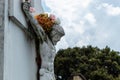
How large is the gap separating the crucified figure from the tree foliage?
21.8 metres

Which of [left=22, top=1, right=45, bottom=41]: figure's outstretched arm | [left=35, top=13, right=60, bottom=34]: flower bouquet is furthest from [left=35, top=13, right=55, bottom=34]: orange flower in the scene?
[left=22, top=1, right=45, bottom=41]: figure's outstretched arm

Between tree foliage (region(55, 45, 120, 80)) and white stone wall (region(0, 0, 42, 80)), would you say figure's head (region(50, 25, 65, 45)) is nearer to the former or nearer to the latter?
white stone wall (region(0, 0, 42, 80))

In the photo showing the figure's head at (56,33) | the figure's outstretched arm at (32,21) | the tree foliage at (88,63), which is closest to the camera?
the figure's outstretched arm at (32,21)

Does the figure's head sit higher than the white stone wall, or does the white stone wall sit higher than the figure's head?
the figure's head

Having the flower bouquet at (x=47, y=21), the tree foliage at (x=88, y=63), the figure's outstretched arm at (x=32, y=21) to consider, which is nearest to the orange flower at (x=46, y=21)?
the flower bouquet at (x=47, y=21)

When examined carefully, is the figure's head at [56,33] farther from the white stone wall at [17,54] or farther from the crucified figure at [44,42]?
the white stone wall at [17,54]

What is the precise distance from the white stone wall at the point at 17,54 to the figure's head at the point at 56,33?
245 mm

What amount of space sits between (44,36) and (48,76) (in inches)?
17.5

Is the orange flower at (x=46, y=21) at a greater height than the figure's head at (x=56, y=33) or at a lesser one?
greater

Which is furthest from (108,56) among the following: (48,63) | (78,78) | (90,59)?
(48,63)

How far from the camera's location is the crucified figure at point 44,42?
4691 millimetres

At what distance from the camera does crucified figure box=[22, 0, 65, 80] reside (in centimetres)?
469

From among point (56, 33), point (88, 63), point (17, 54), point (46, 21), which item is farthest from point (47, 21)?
point (88, 63)

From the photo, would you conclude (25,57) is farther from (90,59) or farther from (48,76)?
(90,59)
